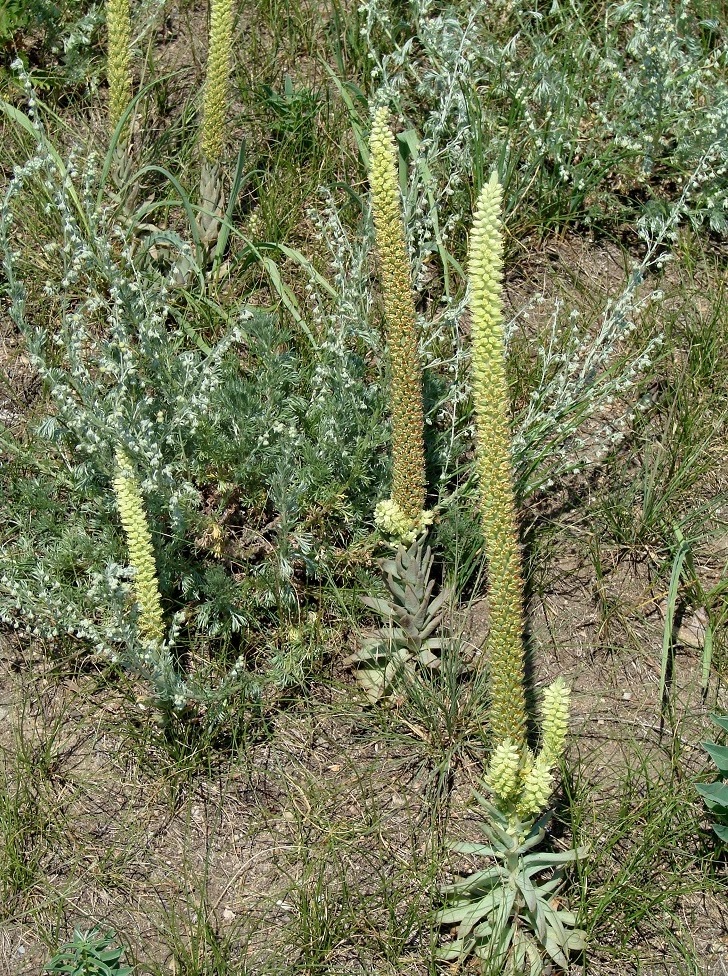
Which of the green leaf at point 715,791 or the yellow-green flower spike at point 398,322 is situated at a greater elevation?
the yellow-green flower spike at point 398,322

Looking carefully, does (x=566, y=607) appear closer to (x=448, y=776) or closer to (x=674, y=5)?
(x=448, y=776)

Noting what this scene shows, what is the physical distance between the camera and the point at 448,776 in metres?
3.92

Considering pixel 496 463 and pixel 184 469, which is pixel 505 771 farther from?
pixel 184 469

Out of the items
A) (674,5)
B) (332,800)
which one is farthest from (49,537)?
(674,5)

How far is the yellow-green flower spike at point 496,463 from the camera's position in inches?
112

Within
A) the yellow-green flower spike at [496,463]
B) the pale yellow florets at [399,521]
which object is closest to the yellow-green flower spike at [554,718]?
the yellow-green flower spike at [496,463]

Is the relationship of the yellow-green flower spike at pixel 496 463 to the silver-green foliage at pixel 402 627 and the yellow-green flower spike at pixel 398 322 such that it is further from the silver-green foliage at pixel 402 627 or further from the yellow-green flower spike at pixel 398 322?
the silver-green foliage at pixel 402 627

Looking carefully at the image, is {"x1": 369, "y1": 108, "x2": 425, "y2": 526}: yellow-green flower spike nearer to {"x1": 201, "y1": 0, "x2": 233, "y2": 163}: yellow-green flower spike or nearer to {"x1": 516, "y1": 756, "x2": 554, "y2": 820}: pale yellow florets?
{"x1": 516, "y1": 756, "x2": 554, "y2": 820}: pale yellow florets

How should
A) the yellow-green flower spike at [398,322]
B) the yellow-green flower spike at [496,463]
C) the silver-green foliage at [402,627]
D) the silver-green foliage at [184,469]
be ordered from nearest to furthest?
1. the yellow-green flower spike at [496,463]
2. the yellow-green flower spike at [398,322]
3. the silver-green foliage at [402,627]
4. the silver-green foliage at [184,469]

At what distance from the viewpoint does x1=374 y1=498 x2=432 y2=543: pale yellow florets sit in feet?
12.2

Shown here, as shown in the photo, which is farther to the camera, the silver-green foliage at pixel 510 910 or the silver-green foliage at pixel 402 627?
the silver-green foliage at pixel 402 627

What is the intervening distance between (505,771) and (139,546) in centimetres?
129

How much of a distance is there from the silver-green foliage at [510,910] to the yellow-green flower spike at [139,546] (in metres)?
1.20

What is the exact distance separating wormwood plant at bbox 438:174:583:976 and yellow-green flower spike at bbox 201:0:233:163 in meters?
1.78
